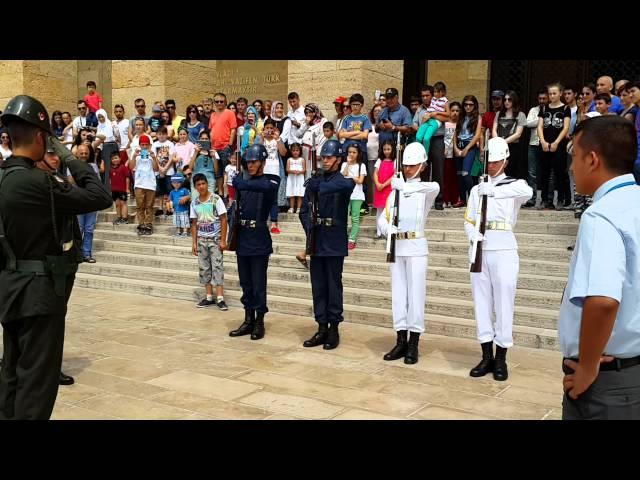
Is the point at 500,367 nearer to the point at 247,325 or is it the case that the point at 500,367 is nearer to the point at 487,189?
the point at 487,189

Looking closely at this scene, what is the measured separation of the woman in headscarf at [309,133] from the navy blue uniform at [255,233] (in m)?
4.15

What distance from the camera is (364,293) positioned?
8695 millimetres

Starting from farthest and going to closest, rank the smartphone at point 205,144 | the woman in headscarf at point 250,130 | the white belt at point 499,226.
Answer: the woman in headscarf at point 250,130 < the smartphone at point 205,144 < the white belt at point 499,226

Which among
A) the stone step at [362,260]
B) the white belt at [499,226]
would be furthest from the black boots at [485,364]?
the stone step at [362,260]

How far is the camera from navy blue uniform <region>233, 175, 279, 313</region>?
24.6 ft

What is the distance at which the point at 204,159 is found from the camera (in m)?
11.9

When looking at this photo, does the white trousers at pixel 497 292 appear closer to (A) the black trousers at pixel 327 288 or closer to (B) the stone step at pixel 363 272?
(A) the black trousers at pixel 327 288

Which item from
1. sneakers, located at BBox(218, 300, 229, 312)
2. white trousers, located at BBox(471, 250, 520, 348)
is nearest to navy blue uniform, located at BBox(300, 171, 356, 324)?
white trousers, located at BBox(471, 250, 520, 348)

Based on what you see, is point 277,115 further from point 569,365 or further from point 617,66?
point 569,365

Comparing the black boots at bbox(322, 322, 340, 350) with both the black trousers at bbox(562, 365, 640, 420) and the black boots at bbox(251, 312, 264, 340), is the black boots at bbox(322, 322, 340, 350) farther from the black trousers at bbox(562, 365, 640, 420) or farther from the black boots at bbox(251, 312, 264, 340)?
the black trousers at bbox(562, 365, 640, 420)

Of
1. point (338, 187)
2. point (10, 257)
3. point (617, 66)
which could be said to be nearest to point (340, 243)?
point (338, 187)

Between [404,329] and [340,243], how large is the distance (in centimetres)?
119

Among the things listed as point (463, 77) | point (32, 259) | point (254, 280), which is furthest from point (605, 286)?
point (463, 77)

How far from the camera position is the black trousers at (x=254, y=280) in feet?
24.8
